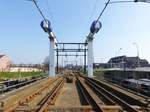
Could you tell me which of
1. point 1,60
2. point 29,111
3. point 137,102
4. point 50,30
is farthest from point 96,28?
point 1,60

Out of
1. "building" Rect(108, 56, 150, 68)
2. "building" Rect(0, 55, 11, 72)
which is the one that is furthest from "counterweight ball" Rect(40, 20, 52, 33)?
"building" Rect(0, 55, 11, 72)

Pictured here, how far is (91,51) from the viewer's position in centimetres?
5084

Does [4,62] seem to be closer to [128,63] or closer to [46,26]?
[128,63]

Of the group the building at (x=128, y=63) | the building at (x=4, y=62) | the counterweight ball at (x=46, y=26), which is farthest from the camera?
the building at (x=4, y=62)

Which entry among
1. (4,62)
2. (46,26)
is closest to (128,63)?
(4,62)

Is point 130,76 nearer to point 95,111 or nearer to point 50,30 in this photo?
point 50,30

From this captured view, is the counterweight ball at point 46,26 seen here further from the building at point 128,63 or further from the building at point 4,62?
the building at point 4,62

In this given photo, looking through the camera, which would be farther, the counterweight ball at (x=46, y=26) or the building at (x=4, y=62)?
the building at (x=4, y=62)

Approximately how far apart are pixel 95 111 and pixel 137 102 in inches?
121

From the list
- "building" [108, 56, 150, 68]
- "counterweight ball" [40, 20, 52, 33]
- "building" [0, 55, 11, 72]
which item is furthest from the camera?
"building" [0, 55, 11, 72]

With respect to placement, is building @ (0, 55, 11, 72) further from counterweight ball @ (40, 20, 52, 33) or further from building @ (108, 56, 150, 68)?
counterweight ball @ (40, 20, 52, 33)

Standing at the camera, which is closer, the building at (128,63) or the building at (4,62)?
the building at (128,63)

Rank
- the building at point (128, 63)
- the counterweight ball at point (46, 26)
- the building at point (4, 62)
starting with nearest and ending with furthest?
the counterweight ball at point (46, 26) < the building at point (128, 63) < the building at point (4, 62)

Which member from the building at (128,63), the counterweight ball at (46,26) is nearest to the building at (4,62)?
the building at (128,63)
